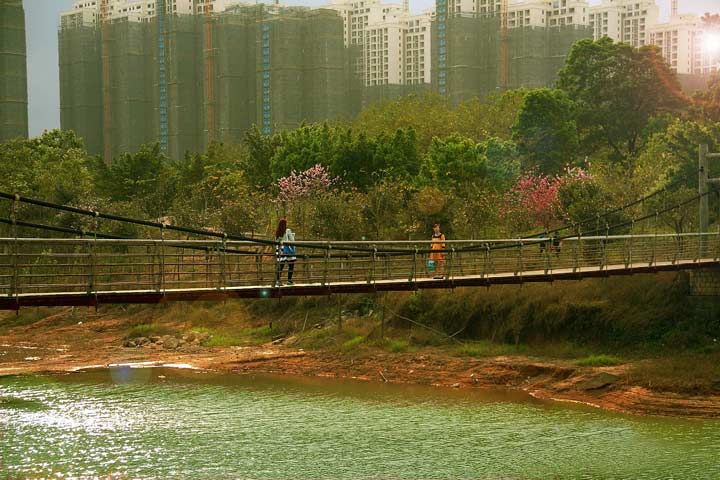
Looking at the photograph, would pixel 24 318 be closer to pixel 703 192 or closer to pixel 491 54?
pixel 703 192

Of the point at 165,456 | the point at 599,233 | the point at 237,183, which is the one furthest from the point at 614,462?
the point at 237,183

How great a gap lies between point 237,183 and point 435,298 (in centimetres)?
2148

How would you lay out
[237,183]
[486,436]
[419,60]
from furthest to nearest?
[419,60] < [237,183] < [486,436]

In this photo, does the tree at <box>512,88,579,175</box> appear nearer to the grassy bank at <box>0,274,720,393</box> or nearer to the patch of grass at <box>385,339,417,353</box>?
the grassy bank at <box>0,274,720,393</box>

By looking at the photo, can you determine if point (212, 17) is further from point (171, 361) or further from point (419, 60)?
point (171, 361)

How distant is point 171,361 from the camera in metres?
30.4

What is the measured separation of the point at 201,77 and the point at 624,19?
101ft

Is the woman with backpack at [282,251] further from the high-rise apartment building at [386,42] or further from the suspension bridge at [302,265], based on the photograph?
the high-rise apartment building at [386,42]

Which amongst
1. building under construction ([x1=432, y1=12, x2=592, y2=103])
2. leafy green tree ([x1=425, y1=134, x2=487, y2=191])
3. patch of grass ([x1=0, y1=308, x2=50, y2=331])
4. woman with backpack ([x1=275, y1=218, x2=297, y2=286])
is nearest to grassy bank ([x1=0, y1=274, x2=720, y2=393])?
patch of grass ([x1=0, y1=308, x2=50, y2=331])

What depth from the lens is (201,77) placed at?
252 ft

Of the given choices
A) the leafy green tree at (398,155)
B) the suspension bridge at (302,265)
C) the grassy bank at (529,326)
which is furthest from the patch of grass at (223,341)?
the leafy green tree at (398,155)

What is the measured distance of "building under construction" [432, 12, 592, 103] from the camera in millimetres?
68562

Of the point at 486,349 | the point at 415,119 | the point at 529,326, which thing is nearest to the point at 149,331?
the point at 486,349

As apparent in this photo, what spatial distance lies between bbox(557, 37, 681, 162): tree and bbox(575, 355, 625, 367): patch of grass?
26.8 m
